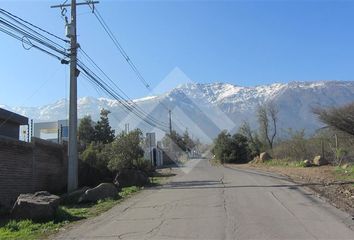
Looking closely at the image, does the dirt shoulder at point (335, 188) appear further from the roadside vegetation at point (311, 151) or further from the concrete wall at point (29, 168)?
the concrete wall at point (29, 168)

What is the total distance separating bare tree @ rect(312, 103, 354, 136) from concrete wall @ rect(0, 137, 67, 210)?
15.5 m

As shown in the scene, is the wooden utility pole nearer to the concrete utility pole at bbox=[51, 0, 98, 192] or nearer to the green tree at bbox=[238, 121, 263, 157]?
the concrete utility pole at bbox=[51, 0, 98, 192]

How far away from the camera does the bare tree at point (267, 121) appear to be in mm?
81375

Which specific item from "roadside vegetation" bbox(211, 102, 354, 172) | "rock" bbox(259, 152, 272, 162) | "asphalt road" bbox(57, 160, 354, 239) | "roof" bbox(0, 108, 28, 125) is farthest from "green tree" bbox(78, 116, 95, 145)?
"asphalt road" bbox(57, 160, 354, 239)

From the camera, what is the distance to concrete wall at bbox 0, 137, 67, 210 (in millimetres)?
20891

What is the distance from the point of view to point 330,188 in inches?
899

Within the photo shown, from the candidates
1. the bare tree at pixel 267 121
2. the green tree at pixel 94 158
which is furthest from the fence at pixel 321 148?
the bare tree at pixel 267 121

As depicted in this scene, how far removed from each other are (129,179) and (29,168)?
8.51m

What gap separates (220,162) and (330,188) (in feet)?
177

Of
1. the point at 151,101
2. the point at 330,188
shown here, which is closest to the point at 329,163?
the point at 330,188

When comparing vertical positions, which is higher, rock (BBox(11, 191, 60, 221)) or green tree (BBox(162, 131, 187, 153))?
green tree (BBox(162, 131, 187, 153))

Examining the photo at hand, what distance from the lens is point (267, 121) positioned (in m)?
81.8

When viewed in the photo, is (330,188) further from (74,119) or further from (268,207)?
(74,119)

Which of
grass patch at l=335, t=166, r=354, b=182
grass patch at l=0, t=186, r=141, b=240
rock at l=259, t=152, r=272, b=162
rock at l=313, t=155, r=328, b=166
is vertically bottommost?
grass patch at l=0, t=186, r=141, b=240
